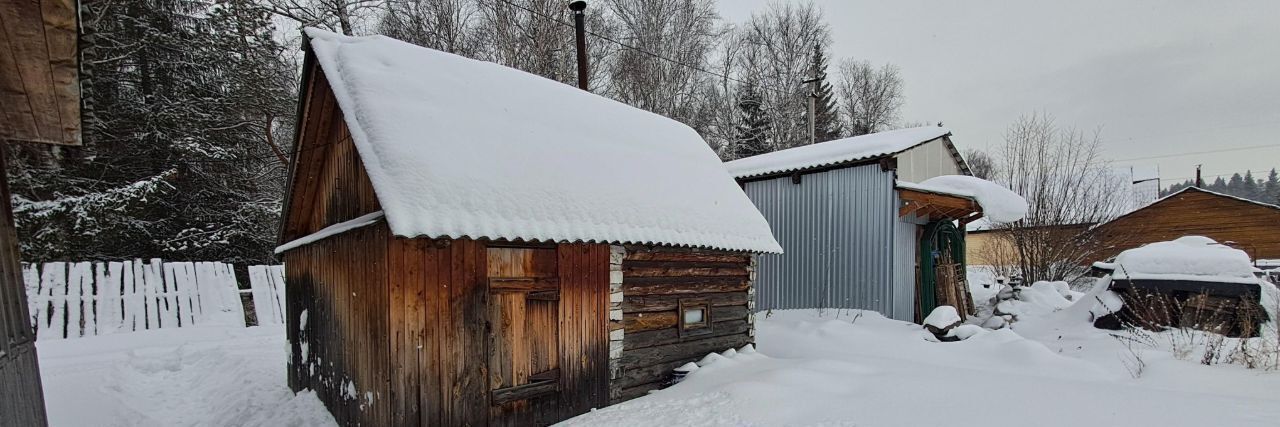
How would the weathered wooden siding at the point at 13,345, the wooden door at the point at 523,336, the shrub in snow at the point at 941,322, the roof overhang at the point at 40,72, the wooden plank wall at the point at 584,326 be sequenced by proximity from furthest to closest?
the shrub in snow at the point at 941,322 → the wooden plank wall at the point at 584,326 → the wooden door at the point at 523,336 → the weathered wooden siding at the point at 13,345 → the roof overhang at the point at 40,72

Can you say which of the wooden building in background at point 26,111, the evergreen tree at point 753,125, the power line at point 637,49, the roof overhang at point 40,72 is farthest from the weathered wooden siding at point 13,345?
the evergreen tree at point 753,125

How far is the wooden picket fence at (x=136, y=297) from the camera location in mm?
8859

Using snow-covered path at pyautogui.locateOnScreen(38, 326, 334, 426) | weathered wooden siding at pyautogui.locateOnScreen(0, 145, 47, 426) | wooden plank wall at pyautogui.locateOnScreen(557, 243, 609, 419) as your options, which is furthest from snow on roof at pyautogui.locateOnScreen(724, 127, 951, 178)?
weathered wooden siding at pyautogui.locateOnScreen(0, 145, 47, 426)

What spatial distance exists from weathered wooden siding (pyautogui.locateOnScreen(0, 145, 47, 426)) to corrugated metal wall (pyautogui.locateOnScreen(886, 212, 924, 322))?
1121 cm

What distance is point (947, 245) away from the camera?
41.8 ft

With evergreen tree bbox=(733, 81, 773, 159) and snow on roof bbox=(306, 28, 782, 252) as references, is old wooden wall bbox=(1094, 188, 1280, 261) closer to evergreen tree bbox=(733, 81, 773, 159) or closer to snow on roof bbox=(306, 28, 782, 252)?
evergreen tree bbox=(733, 81, 773, 159)

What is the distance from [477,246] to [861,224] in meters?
8.31

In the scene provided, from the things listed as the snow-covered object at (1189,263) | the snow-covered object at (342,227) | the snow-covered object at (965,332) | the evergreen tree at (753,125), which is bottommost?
the snow-covered object at (965,332)

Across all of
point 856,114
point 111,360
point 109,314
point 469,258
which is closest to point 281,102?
point 109,314

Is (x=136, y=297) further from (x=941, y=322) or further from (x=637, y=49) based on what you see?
(x=637, y=49)

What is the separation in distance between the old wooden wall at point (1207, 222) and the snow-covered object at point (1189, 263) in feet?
45.4

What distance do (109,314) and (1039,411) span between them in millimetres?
13849

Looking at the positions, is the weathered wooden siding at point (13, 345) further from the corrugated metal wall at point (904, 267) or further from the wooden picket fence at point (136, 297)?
the corrugated metal wall at point (904, 267)

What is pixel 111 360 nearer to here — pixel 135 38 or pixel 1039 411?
pixel 135 38
